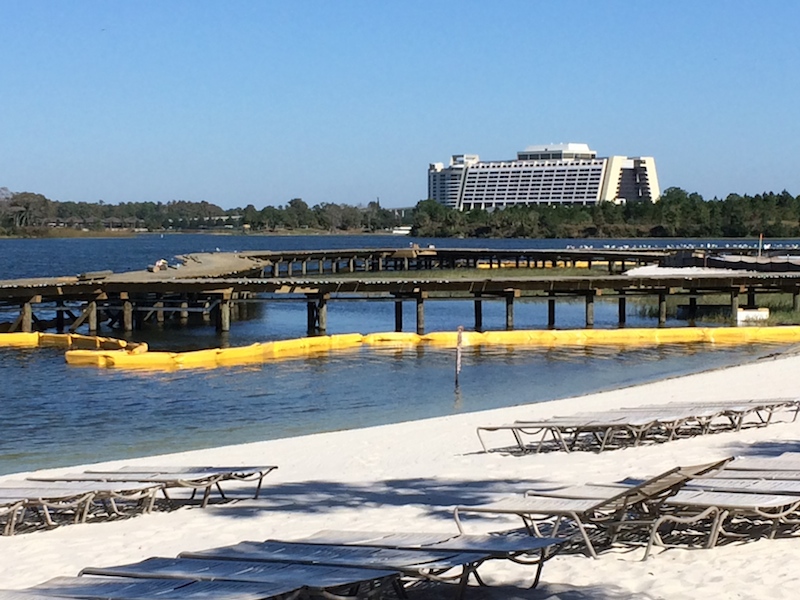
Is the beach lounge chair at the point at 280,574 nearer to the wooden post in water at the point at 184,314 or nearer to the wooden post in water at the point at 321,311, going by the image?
the wooden post in water at the point at 321,311

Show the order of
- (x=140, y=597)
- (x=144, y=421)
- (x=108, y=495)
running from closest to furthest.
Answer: (x=140, y=597) < (x=108, y=495) < (x=144, y=421)

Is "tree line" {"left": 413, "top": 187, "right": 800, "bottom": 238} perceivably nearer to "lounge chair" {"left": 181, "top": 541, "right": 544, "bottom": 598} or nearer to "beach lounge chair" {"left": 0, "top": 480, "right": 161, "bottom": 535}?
"beach lounge chair" {"left": 0, "top": 480, "right": 161, "bottom": 535}

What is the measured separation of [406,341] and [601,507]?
25.5m

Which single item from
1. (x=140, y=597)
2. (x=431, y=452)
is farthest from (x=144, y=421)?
(x=140, y=597)

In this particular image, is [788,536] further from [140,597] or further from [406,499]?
[140,597]

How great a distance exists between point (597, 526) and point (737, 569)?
1.14 metres

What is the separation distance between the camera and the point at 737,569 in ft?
24.1

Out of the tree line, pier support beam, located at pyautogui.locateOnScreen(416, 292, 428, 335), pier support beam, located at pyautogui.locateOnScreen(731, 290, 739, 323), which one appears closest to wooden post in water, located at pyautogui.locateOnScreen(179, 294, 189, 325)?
pier support beam, located at pyautogui.locateOnScreen(416, 292, 428, 335)

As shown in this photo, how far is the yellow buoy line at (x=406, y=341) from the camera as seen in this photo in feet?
96.4

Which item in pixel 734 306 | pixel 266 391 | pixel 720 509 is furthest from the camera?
pixel 734 306


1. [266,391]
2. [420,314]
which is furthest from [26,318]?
[266,391]

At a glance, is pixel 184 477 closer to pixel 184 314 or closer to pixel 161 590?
pixel 161 590

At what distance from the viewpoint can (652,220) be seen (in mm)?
176750

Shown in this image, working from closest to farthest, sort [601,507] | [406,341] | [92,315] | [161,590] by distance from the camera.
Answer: [161,590], [601,507], [406,341], [92,315]
